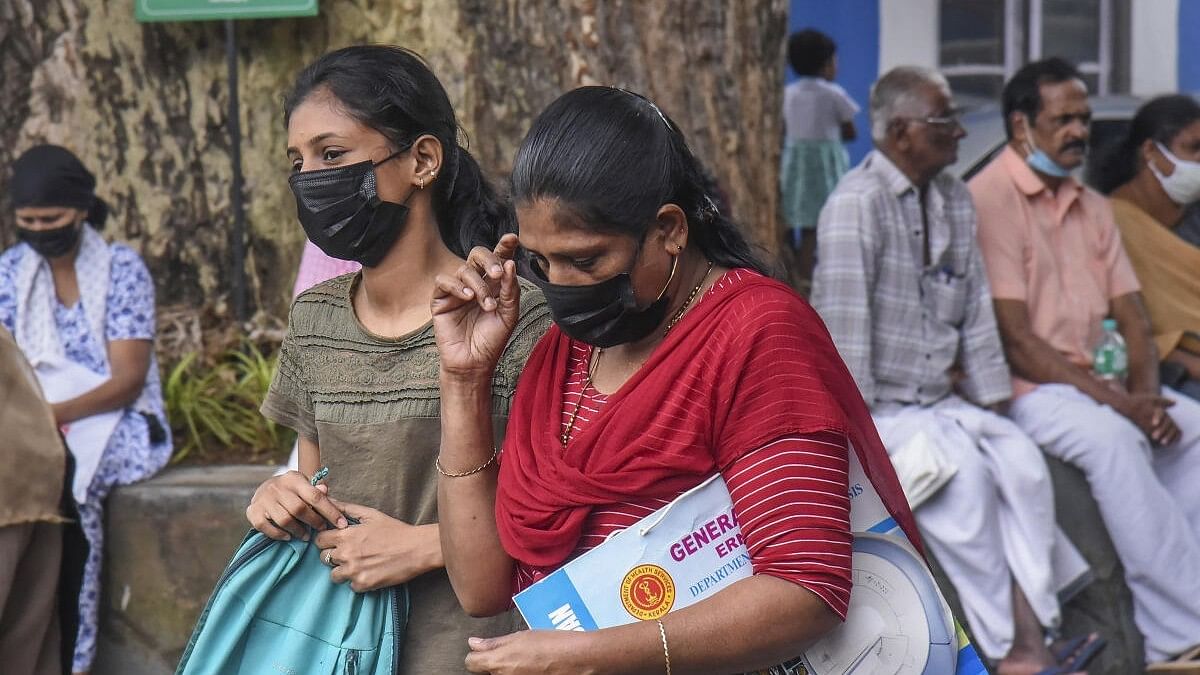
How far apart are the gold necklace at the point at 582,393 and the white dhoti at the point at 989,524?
98.2 inches

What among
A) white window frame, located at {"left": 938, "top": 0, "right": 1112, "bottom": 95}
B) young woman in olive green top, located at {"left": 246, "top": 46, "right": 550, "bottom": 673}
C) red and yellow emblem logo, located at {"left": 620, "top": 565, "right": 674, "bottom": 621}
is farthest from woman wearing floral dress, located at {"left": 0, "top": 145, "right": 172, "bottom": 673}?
white window frame, located at {"left": 938, "top": 0, "right": 1112, "bottom": 95}

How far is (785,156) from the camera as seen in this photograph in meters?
8.71

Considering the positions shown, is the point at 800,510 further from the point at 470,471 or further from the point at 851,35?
the point at 851,35

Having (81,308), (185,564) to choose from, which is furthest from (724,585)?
(81,308)

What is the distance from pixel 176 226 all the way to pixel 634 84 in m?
1.94

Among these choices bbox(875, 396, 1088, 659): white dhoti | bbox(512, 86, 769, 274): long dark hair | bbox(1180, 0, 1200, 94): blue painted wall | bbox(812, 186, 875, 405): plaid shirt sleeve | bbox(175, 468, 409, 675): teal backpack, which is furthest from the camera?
bbox(1180, 0, 1200, 94): blue painted wall

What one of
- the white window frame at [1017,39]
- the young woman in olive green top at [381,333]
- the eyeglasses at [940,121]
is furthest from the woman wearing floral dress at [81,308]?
the white window frame at [1017,39]

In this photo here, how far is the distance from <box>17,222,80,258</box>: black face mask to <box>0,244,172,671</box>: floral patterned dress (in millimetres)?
74

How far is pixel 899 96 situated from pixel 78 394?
2895mm

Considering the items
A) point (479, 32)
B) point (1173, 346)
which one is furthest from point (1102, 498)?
point (479, 32)

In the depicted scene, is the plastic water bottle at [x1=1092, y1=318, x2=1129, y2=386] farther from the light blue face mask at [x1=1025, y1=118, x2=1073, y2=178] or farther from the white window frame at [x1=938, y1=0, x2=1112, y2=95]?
the white window frame at [x1=938, y1=0, x2=1112, y2=95]

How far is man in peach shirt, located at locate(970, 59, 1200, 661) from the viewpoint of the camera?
4.86 meters

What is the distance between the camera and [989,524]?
4.64m

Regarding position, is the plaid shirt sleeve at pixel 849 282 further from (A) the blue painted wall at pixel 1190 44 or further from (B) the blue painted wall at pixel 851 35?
(A) the blue painted wall at pixel 1190 44
